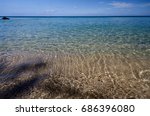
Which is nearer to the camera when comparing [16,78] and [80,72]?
[16,78]

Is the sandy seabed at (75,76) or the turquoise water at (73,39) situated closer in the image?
the sandy seabed at (75,76)

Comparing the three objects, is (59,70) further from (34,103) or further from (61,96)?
(34,103)

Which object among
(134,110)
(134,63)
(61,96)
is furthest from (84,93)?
(134,63)

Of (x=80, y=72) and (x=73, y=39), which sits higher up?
(x=73, y=39)

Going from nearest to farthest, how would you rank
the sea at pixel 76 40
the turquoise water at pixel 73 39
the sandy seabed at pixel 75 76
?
1. the sandy seabed at pixel 75 76
2. the sea at pixel 76 40
3. the turquoise water at pixel 73 39

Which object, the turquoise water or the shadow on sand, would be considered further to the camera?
the turquoise water

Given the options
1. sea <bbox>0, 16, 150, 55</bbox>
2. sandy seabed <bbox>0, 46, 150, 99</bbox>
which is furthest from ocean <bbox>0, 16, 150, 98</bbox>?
sea <bbox>0, 16, 150, 55</bbox>

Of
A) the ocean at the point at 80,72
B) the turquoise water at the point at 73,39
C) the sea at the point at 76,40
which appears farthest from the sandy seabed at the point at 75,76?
the turquoise water at the point at 73,39

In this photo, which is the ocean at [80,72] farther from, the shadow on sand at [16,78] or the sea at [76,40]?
the sea at [76,40]

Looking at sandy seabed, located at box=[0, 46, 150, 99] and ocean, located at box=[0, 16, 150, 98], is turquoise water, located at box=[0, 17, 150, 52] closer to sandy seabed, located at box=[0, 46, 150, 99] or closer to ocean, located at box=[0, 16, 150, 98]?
ocean, located at box=[0, 16, 150, 98]

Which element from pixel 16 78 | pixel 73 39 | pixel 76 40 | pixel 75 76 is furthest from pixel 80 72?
pixel 73 39

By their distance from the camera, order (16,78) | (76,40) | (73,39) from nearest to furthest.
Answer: (16,78), (76,40), (73,39)

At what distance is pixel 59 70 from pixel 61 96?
2050 millimetres

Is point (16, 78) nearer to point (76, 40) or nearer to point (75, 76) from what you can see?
point (75, 76)
